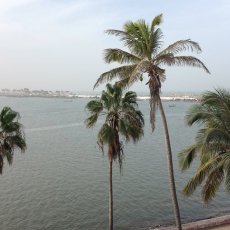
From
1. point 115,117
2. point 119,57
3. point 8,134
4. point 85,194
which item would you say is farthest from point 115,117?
point 85,194

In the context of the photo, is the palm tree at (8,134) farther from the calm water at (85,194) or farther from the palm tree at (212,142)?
the calm water at (85,194)

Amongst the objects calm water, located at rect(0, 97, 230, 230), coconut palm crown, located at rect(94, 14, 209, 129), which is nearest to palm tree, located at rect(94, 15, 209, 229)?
coconut palm crown, located at rect(94, 14, 209, 129)

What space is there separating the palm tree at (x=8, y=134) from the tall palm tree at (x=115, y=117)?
158 inches

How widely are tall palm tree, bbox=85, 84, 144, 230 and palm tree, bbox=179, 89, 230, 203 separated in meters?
4.49

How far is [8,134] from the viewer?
19.8m

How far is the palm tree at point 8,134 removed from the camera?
19438 millimetres

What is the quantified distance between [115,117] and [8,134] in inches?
238

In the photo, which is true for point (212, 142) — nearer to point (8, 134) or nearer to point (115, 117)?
point (115, 117)

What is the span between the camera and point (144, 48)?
1745 cm

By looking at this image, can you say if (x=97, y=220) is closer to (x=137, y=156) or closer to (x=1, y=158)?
(x=1, y=158)

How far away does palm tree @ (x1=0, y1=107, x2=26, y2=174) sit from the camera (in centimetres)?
1944

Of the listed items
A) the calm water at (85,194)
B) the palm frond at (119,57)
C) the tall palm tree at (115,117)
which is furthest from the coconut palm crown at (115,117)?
the calm water at (85,194)

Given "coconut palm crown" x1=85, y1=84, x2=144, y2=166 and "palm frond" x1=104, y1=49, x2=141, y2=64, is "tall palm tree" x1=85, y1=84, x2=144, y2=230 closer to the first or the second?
A: "coconut palm crown" x1=85, y1=84, x2=144, y2=166

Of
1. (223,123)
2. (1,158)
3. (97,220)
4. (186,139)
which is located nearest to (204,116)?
(223,123)
